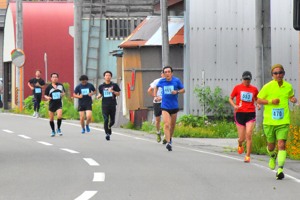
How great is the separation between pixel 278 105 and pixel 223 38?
50.4 ft

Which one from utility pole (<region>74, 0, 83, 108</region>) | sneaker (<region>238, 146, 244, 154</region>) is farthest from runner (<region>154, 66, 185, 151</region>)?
utility pole (<region>74, 0, 83, 108</region>)

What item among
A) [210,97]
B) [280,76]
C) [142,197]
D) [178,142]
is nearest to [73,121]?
[210,97]

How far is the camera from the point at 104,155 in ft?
64.7

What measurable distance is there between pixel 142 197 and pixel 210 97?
60.6ft

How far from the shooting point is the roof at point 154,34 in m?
32.3

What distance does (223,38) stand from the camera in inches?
1220

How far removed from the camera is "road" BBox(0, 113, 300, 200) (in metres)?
13.0

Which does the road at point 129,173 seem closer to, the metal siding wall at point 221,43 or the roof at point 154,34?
the metal siding wall at point 221,43

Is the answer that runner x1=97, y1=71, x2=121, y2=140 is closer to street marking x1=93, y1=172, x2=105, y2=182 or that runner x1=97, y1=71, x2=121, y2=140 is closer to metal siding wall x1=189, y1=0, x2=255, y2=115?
metal siding wall x1=189, y1=0, x2=255, y2=115

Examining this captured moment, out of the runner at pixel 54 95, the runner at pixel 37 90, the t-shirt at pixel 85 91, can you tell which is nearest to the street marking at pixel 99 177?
the runner at pixel 54 95

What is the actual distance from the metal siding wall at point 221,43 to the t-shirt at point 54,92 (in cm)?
460

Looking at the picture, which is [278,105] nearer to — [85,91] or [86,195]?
[86,195]

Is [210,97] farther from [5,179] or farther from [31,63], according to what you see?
[31,63]

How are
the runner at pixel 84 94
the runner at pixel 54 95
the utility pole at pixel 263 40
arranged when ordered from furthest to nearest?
the runner at pixel 84 94 → the runner at pixel 54 95 → the utility pole at pixel 263 40
